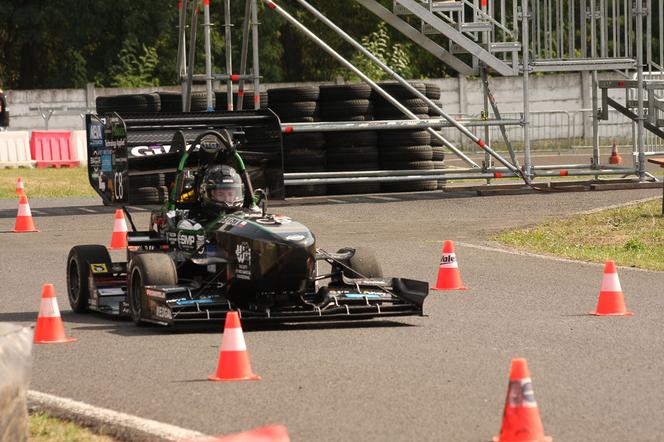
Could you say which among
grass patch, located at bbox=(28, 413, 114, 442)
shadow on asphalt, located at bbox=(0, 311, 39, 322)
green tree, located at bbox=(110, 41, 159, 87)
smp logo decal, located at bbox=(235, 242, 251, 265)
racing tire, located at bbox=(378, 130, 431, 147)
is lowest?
grass patch, located at bbox=(28, 413, 114, 442)

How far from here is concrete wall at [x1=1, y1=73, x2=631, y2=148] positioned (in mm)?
40938

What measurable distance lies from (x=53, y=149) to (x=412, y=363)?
28.2 meters

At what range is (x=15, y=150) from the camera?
35.8m

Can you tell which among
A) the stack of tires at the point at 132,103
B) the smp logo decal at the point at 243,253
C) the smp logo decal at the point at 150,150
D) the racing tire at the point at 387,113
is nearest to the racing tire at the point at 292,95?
the racing tire at the point at 387,113

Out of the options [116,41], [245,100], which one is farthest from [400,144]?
[116,41]

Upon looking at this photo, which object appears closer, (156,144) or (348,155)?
(156,144)

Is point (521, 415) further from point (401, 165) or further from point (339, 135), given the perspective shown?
point (401, 165)

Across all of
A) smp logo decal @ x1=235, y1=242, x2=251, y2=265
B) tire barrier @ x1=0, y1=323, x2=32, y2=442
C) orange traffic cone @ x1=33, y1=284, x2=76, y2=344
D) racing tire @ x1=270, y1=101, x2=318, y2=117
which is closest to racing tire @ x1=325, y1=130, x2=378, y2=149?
racing tire @ x1=270, y1=101, x2=318, y2=117

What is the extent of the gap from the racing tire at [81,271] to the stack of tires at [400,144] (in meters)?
12.7

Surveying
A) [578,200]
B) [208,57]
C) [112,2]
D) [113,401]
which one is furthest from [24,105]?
[113,401]

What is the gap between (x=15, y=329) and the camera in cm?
631

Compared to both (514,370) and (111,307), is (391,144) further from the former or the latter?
(514,370)

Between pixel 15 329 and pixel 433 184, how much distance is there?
19.3 m

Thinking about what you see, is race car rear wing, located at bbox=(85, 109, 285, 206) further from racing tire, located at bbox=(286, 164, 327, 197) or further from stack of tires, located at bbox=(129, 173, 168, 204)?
racing tire, located at bbox=(286, 164, 327, 197)
